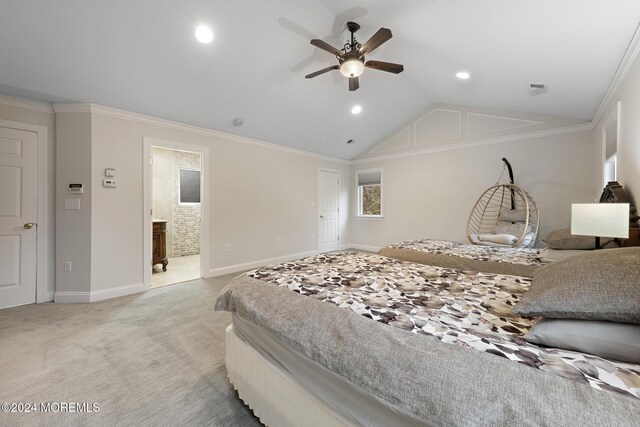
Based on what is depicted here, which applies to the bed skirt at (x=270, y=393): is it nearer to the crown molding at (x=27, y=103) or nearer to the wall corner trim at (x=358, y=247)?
the crown molding at (x=27, y=103)

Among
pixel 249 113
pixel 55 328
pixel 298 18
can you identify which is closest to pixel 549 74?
pixel 298 18

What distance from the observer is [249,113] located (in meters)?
4.15

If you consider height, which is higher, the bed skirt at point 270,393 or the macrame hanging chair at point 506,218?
the macrame hanging chair at point 506,218

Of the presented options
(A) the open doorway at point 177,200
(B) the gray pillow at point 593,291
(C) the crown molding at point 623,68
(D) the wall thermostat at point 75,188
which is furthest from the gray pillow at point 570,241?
(A) the open doorway at point 177,200

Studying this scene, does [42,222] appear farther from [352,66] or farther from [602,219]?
[602,219]

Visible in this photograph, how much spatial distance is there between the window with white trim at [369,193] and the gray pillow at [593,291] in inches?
209

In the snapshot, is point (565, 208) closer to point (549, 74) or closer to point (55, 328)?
point (549, 74)

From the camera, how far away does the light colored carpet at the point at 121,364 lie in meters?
1.55

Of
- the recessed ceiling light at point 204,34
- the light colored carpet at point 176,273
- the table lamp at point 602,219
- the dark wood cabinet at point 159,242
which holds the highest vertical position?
the recessed ceiling light at point 204,34

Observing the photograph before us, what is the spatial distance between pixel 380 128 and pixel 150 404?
220 inches

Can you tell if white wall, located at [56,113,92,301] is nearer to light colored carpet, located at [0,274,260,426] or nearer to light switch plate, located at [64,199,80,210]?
light switch plate, located at [64,199,80,210]

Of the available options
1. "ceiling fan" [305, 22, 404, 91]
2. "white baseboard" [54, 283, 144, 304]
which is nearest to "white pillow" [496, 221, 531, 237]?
"ceiling fan" [305, 22, 404, 91]

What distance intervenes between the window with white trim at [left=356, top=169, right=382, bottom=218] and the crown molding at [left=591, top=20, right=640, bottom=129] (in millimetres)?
3747

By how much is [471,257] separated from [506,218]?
2208 mm
